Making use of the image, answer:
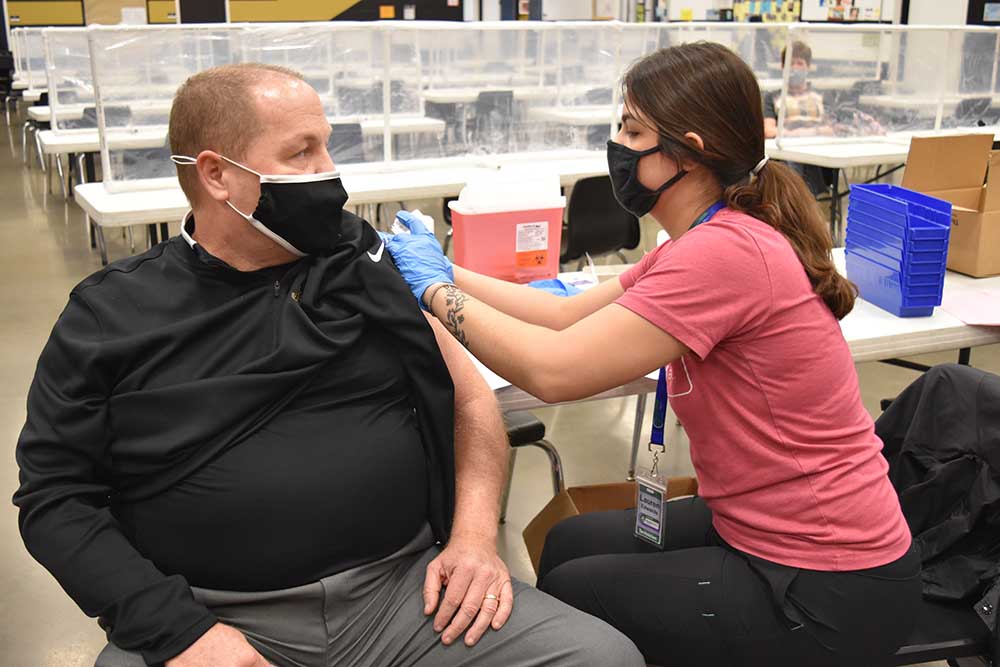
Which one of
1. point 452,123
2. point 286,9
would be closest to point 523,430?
point 452,123

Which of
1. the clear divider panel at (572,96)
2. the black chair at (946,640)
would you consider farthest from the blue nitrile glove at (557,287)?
the clear divider panel at (572,96)

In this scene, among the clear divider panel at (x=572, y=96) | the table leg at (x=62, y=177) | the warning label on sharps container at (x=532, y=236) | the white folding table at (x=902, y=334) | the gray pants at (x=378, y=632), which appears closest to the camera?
the gray pants at (x=378, y=632)

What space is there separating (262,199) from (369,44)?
3055mm

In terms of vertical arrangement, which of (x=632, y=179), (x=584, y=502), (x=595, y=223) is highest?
(x=632, y=179)

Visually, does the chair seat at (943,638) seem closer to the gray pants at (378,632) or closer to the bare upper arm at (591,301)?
the gray pants at (378,632)

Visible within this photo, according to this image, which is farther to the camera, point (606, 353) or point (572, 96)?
point (572, 96)

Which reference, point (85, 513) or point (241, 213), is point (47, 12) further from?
point (85, 513)

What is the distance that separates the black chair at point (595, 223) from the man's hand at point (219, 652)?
8.72ft

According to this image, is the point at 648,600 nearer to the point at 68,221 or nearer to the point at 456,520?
the point at 456,520

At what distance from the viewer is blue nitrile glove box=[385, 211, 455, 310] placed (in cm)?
152

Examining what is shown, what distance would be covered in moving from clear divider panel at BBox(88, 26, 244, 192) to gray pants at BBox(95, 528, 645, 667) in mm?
2759

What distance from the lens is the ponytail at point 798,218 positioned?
137cm

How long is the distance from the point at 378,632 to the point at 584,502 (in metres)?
0.65

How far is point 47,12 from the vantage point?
1213 centimetres
